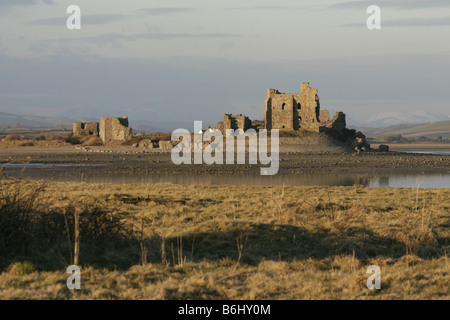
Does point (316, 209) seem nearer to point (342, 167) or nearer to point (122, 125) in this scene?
point (342, 167)

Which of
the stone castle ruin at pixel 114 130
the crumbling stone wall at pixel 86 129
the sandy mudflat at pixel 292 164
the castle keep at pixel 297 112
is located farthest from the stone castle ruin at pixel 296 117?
the crumbling stone wall at pixel 86 129

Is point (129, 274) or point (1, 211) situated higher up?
point (1, 211)

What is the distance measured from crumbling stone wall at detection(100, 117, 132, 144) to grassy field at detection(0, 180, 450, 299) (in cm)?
4656

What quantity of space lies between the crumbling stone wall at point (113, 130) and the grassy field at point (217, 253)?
46.6 m

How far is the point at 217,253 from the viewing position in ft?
A: 33.1

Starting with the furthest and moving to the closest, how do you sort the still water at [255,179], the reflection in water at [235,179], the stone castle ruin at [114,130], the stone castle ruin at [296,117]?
1. the stone castle ruin at [114,130]
2. the stone castle ruin at [296,117]
3. the reflection in water at [235,179]
4. the still water at [255,179]

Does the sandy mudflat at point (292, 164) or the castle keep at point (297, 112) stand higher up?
the castle keep at point (297, 112)

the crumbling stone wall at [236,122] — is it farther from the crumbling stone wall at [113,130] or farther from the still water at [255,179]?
the still water at [255,179]

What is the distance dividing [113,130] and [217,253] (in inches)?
2028

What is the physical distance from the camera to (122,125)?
60500mm

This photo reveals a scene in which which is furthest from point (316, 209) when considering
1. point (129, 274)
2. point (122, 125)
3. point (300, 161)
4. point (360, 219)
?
point (122, 125)

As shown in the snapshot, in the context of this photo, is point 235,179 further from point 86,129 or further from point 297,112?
point 86,129

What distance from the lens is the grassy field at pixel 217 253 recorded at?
772 cm
